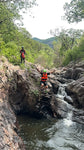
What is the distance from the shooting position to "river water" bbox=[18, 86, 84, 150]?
8016 mm

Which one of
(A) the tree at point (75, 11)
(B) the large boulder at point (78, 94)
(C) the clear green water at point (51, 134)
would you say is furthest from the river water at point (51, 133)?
(A) the tree at point (75, 11)

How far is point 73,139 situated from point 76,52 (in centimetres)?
2853

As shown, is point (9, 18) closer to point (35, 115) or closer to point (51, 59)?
point (35, 115)

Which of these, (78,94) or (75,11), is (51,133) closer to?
(78,94)

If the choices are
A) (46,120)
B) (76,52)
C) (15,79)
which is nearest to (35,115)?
(46,120)

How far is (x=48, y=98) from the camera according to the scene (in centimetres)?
1288

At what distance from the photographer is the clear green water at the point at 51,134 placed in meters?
8.02

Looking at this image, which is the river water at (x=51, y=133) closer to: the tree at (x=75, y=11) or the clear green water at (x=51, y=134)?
the clear green water at (x=51, y=134)

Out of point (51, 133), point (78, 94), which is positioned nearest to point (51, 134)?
point (51, 133)

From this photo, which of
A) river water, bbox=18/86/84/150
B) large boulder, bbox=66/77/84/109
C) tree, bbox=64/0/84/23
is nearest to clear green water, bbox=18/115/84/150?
river water, bbox=18/86/84/150

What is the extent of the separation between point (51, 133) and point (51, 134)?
0.14 m

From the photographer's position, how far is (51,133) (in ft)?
31.4

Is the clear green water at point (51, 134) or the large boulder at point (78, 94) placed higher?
the large boulder at point (78, 94)

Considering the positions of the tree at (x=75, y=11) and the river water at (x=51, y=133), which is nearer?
the river water at (x=51, y=133)
